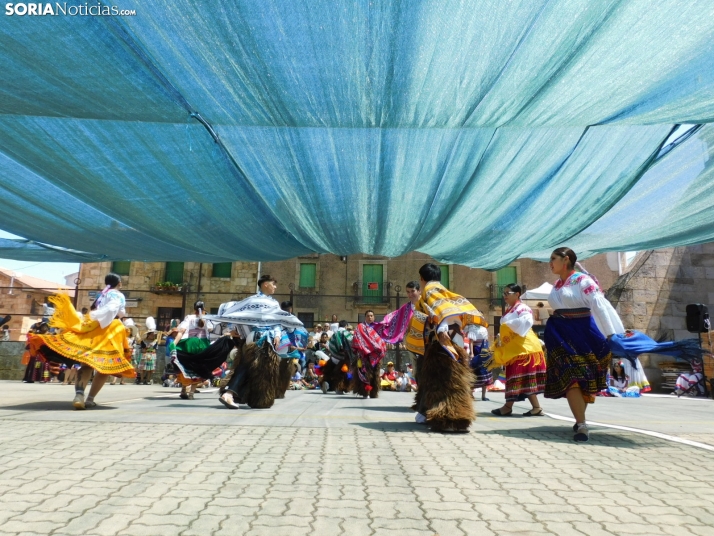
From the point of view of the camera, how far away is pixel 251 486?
2359 mm

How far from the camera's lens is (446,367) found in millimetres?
4344

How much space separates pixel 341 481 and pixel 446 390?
1986 millimetres

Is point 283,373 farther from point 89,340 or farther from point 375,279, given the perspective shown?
point 375,279

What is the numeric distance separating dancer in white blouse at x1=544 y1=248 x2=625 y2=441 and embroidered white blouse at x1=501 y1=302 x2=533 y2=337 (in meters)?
1.30

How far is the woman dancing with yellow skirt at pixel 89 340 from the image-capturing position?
5.55m

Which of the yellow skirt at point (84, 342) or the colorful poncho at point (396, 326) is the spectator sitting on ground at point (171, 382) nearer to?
the yellow skirt at point (84, 342)

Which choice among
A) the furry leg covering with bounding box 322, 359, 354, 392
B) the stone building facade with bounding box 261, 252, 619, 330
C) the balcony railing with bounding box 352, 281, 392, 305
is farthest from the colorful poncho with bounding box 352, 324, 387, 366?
the balcony railing with bounding box 352, 281, 392, 305

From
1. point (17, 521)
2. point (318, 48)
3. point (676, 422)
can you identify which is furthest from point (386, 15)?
point (676, 422)

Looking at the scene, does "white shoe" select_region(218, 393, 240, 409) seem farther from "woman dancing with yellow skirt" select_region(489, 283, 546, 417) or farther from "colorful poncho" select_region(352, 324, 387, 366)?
"colorful poncho" select_region(352, 324, 387, 366)

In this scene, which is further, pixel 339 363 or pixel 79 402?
pixel 339 363

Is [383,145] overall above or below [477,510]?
above

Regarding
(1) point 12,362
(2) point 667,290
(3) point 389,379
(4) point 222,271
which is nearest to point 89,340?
(3) point 389,379

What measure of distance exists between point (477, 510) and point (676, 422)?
15.0 feet

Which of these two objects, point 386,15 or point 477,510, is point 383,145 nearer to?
point 386,15
